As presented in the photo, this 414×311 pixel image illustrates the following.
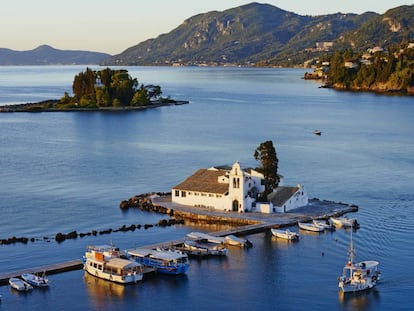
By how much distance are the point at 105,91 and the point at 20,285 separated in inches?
2768

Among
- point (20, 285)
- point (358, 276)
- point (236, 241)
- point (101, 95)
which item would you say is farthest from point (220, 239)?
point (101, 95)

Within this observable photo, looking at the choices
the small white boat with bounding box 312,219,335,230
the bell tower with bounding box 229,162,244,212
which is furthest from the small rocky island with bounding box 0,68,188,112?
the small white boat with bounding box 312,219,335,230

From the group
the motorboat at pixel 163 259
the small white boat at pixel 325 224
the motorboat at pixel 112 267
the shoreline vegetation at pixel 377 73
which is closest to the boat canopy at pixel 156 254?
the motorboat at pixel 163 259

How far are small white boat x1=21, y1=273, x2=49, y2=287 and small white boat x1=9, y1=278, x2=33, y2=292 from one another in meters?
0.22

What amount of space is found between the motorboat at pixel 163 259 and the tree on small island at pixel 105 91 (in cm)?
6581

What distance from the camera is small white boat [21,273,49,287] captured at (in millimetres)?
24203

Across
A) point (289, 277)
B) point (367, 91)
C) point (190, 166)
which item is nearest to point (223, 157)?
point (190, 166)

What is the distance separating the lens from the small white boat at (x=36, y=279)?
24203 mm

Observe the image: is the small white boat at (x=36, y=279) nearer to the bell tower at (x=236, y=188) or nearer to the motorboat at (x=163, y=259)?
the motorboat at (x=163, y=259)

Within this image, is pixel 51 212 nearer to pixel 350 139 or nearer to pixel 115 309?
pixel 115 309

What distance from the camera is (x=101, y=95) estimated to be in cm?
9275

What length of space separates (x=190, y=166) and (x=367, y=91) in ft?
284

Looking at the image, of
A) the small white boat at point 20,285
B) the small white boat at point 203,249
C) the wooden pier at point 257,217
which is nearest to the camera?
the small white boat at point 20,285

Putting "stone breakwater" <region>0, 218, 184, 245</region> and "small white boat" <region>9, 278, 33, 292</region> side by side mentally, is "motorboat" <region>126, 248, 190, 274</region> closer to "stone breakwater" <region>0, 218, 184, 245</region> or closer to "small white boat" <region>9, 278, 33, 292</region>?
"small white boat" <region>9, 278, 33, 292</region>
